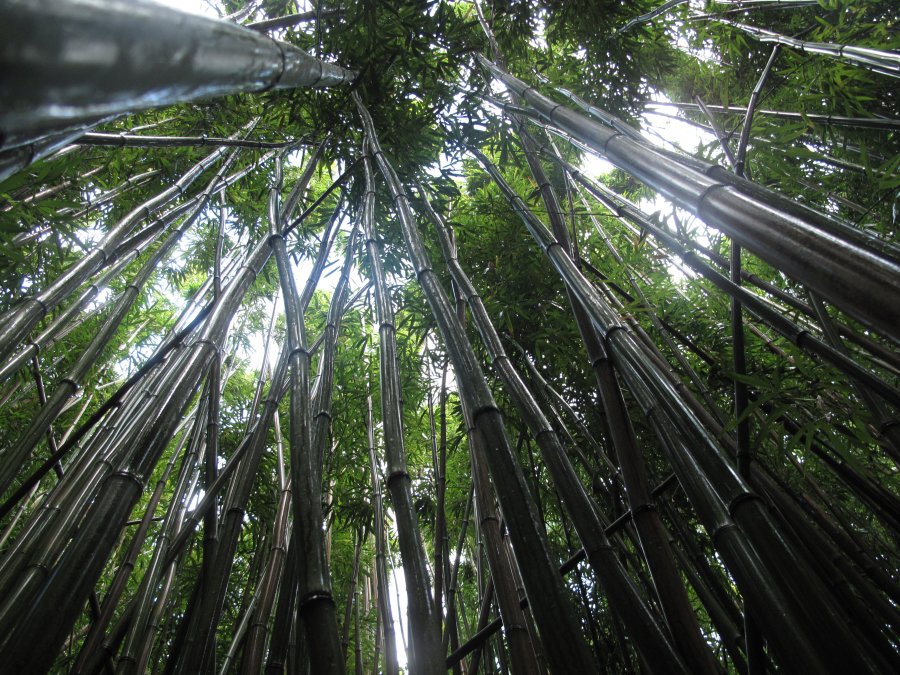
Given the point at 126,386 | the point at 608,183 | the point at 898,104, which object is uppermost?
the point at 608,183

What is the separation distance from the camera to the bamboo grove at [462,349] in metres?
0.62

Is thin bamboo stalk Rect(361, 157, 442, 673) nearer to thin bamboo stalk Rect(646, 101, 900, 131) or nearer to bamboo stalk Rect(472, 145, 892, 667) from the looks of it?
bamboo stalk Rect(472, 145, 892, 667)

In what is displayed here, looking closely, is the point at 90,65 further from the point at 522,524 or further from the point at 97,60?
the point at 522,524

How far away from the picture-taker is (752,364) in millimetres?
2650

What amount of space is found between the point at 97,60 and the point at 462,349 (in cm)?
64

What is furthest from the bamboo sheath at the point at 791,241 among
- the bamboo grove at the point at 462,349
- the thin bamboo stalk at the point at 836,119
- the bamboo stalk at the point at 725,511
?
the thin bamboo stalk at the point at 836,119

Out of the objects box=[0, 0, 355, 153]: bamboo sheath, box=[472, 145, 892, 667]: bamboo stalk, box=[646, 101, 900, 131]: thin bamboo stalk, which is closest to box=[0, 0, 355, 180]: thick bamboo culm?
box=[0, 0, 355, 153]: bamboo sheath

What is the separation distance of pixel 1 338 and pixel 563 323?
239cm

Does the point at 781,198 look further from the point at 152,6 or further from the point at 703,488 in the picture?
the point at 152,6

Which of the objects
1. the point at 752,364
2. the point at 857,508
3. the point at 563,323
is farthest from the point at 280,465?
the point at 857,508

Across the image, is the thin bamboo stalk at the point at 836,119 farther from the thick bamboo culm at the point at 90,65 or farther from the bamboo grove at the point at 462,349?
the thick bamboo culm at the point at 90,65

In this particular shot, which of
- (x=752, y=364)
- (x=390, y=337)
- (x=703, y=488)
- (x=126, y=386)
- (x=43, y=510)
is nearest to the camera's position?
(x=703, y=488)

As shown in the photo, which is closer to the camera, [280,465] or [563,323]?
[280,465]

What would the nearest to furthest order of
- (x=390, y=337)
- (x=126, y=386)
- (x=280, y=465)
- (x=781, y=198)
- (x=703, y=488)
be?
(x=781, y=198)
(x=703, y=488)
(x=126, y=386)
(x=390, y=337)
(x=280, y=465)
